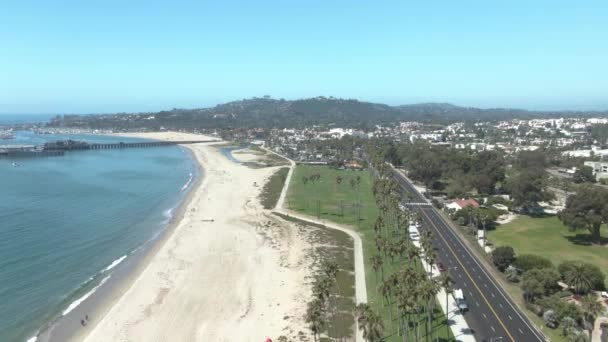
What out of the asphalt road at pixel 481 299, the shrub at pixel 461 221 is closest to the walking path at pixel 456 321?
the asphalt road at pixel 481 299

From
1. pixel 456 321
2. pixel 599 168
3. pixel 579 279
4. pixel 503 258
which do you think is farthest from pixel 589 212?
pixel 599 168

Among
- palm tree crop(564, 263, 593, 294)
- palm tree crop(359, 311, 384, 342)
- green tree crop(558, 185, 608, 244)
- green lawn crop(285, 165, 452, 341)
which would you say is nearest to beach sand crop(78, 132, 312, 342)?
green lawn crop(285, 165, 452, 341)

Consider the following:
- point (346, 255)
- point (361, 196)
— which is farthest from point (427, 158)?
point (346, 255)

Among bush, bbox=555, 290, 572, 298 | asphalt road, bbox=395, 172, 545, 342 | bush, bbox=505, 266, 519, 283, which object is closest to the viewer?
asphalt road, bbox=395, 172, 545, 342

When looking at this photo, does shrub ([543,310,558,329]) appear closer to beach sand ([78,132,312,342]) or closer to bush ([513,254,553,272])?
bush ([513,254,553,272])

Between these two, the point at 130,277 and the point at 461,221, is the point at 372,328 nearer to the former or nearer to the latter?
the point at 130,277

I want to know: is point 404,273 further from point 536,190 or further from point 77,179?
point 77,179
